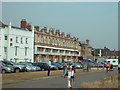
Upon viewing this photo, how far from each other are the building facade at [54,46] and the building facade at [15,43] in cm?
337

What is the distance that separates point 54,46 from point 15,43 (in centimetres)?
2243

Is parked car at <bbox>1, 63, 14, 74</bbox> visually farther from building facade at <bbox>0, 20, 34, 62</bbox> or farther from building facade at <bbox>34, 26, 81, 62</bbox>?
building facade at <bbox>34, 26, 81, 62</bbox>

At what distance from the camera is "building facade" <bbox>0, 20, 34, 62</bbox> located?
2470 inches

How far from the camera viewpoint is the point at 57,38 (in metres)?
89.8

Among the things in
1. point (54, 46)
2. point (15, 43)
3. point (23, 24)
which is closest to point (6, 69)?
point (15, 43)

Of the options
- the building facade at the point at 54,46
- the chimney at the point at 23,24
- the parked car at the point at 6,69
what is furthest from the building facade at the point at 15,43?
the parked car at the point at 6,69

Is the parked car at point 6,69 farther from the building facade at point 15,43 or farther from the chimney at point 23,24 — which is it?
the chimney at point 23,24

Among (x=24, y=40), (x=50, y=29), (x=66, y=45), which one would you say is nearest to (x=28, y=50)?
(x=24, y=40)

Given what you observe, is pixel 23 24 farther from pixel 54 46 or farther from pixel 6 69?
pixel 6 69

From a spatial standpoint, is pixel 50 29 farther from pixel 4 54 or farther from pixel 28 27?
pixel 4 54

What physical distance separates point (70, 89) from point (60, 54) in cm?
7249

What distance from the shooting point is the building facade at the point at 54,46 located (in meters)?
77.2

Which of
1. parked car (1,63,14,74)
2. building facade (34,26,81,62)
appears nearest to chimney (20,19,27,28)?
A: building facade (34,26,81,62)

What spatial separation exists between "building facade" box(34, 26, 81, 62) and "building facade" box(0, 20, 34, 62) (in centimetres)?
337
